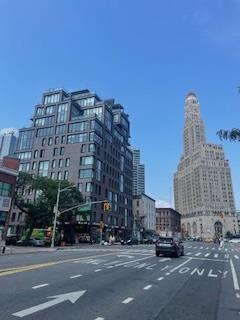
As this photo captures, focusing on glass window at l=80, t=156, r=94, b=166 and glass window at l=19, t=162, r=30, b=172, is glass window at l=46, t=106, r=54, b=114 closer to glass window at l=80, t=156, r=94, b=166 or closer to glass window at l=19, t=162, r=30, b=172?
glass window at l=19, t=162, r=30, b=172

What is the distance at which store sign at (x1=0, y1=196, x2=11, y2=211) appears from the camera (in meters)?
43.2

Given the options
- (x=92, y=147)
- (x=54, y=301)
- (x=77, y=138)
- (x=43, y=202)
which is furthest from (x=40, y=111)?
(x=54, y=301)

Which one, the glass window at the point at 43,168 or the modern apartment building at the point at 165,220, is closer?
the glass window at the point at 43,168

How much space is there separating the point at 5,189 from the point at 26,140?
52938 mm

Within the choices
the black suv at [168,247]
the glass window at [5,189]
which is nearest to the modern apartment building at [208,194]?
the glass window at [5,189]

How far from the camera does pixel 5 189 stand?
4412cm

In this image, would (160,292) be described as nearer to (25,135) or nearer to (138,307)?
(138,307)

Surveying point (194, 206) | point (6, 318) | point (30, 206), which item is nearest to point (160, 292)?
point (6, 318)

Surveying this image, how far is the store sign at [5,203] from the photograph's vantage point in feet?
142

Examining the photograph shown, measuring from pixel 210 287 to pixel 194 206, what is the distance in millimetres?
188871

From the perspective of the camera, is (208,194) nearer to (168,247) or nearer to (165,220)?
(165,220)

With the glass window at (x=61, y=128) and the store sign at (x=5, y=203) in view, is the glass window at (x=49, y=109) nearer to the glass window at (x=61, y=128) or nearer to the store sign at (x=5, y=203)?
the glass window at (x=61, y=128)

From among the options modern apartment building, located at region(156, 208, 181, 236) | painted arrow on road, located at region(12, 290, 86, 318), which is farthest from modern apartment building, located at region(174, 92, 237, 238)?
painted arrow on road, located at region(12, 290, 86, 318)

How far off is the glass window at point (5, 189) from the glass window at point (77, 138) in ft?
138
